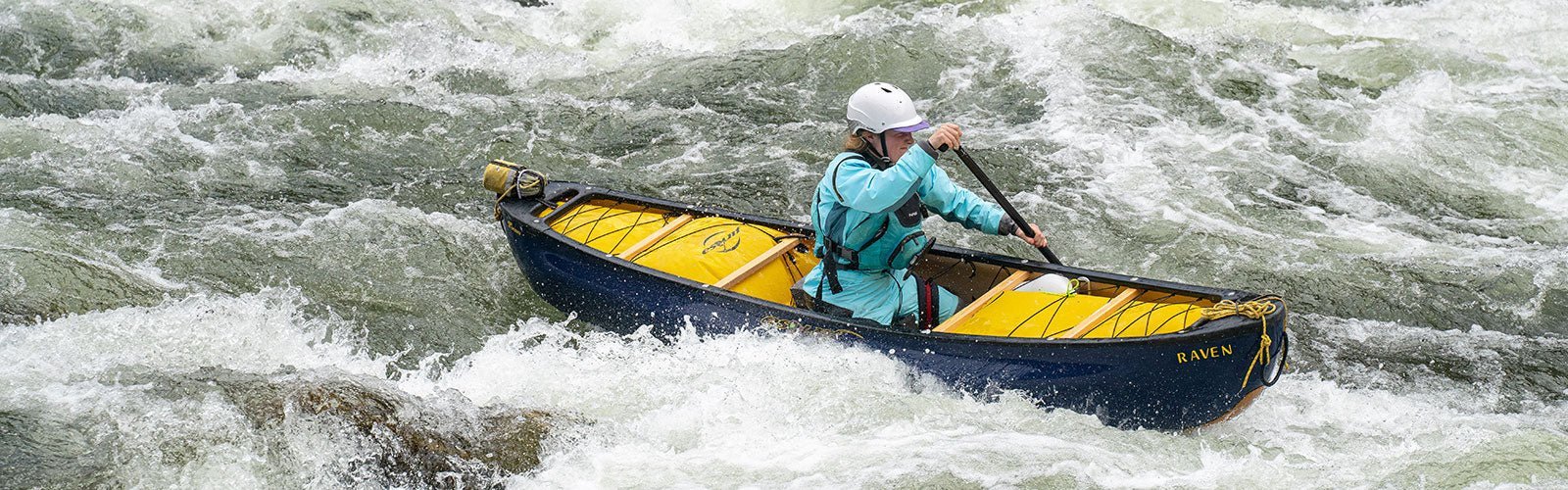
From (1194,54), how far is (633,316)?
6305mm

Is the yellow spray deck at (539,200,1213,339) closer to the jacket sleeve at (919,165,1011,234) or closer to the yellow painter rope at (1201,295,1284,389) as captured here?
the yellow painter rope at (1201,295,1284,389)

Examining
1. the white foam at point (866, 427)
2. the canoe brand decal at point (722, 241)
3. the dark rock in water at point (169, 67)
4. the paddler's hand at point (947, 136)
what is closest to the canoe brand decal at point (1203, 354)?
the white foam at point (866, 427)

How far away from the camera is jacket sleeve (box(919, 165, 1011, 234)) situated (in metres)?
6.41

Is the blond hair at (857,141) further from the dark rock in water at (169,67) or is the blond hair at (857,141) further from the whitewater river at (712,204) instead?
the dark rock in water at (169,67)

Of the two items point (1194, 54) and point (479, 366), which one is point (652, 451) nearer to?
point (479, 366)

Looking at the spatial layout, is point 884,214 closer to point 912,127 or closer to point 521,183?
point 912,127

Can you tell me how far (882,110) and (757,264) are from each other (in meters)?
1.27

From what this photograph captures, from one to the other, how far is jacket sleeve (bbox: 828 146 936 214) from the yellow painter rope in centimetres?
128

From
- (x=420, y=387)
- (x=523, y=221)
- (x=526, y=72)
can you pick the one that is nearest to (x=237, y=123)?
(x=526, y=72)

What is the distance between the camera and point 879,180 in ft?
19.1

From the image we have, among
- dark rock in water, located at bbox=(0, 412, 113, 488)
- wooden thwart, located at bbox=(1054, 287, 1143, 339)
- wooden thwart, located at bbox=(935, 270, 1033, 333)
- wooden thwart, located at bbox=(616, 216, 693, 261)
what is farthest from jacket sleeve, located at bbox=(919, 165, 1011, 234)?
dark rock in water, located at bbox=(0, 412, 113, 488)

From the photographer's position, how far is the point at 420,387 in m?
6.34

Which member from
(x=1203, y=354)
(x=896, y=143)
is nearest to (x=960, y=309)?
(x=896, y=143)

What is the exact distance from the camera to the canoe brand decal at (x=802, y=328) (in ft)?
20.1
